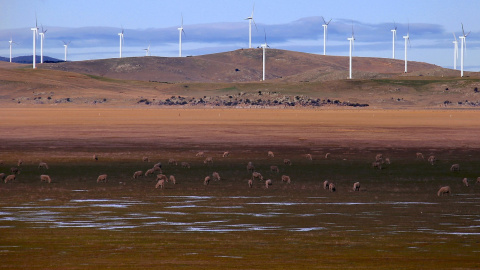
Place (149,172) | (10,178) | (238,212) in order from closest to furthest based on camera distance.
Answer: (238,212) → (10,178) → (149,172)

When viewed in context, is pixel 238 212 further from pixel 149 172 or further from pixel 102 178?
pixel 149 172

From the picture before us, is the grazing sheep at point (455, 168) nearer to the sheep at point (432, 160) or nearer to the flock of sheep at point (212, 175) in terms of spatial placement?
the flock of sheep at point (212, 175)

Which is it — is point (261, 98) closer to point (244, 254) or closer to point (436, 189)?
point (436, 189)

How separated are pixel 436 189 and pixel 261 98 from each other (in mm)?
132675

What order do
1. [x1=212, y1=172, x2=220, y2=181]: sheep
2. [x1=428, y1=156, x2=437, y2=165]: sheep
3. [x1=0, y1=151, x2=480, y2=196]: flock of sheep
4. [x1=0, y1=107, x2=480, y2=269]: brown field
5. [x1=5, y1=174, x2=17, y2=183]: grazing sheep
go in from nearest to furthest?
[x1=0, y1=107, x2=480, y2=269]: brown field < [x1=0, y1=151, x2=480, y2=196]: flock of sheep < [x1=5, y1=174, x2=17, y2=183]: grazing sheep < [x1=212, y1=172, x2=220, y2=181]: sheep < [x1=428, y1=156, x2=437, y2=165]: sheep

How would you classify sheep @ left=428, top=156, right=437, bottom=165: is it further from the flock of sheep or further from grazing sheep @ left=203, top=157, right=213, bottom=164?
grazing sheep @ left=203, top=157, right=213, bottom=164

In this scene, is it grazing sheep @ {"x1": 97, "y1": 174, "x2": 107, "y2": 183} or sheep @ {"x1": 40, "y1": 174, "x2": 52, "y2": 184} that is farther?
grazing sheep @ {"x1": 97, "y1": 174, "x2": 107, "y2": 183}

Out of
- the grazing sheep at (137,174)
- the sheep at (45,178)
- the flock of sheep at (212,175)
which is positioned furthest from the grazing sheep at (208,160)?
the sheep at (45,178)

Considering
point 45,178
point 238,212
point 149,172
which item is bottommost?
point 238,212

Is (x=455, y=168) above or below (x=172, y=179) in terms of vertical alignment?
above

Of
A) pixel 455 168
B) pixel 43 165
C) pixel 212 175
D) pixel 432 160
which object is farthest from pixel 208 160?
pixel 455 168

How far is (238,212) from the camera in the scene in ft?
78.8

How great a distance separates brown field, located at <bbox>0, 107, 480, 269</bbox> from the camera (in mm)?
17312

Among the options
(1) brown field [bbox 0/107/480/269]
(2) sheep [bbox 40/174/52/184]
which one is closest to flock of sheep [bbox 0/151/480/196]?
(2) sheep [bbox 40/174/52/184]
